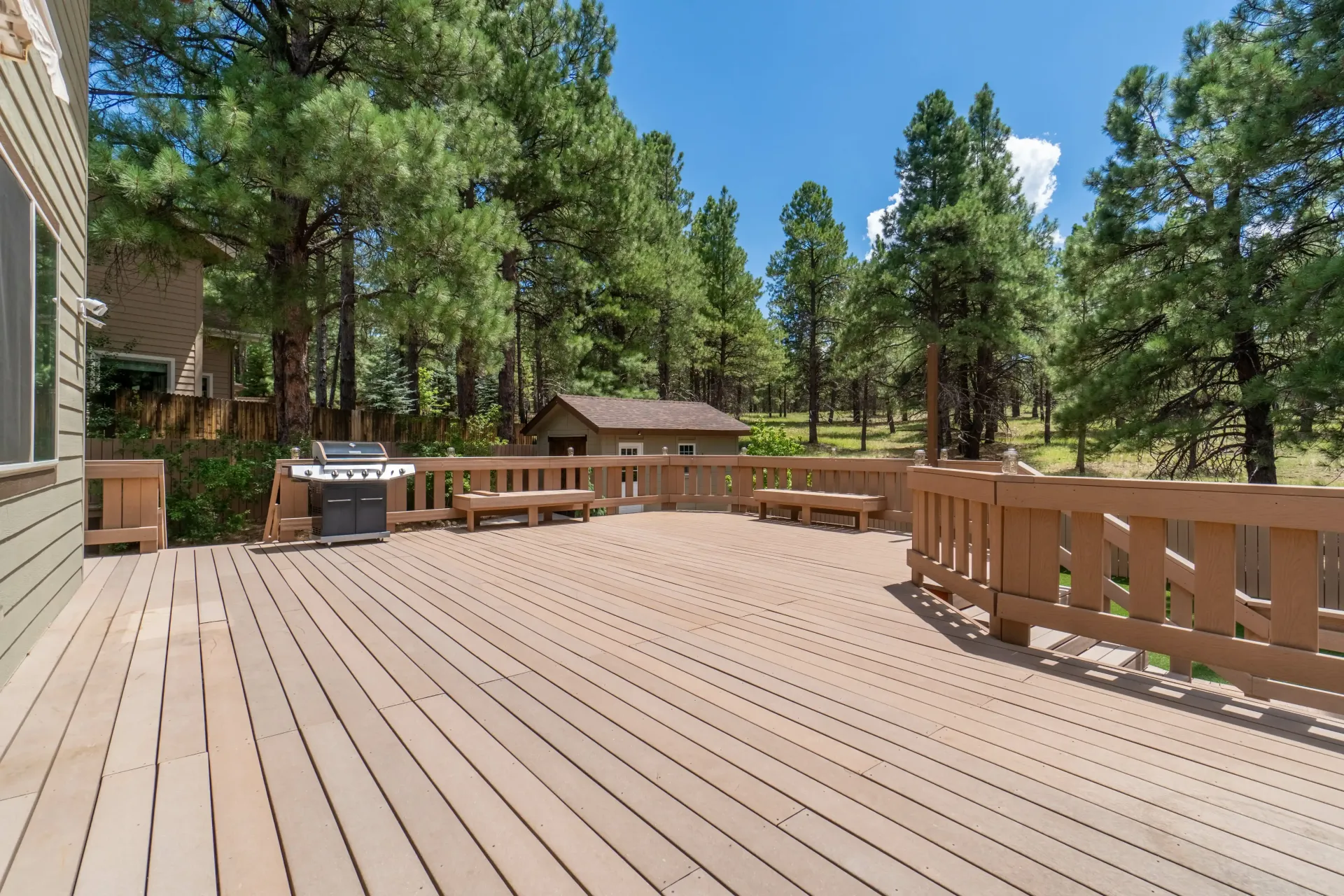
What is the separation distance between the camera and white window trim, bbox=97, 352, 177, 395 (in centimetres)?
991

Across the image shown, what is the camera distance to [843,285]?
2209 centimetres

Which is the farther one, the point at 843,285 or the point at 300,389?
the point at 843,285

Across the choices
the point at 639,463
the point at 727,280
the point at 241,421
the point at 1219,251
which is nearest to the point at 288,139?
the point at 241,421

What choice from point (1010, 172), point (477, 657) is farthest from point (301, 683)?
point (1010, 172)

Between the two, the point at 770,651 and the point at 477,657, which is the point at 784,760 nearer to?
the point at 770,651

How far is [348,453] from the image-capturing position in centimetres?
526

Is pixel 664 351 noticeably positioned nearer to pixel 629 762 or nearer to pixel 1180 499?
pixel 1180 499

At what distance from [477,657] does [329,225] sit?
8135 mm

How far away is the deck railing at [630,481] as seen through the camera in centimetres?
544

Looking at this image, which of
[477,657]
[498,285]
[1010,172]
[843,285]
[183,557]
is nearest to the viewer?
[477,657]

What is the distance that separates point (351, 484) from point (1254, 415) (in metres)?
11.5

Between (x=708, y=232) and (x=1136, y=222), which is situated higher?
(x=708, y=232)

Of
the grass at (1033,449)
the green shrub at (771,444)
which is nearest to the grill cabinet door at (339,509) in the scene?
the green shrub at (771,444)

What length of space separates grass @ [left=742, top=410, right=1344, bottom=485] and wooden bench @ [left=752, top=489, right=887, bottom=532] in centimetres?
555
